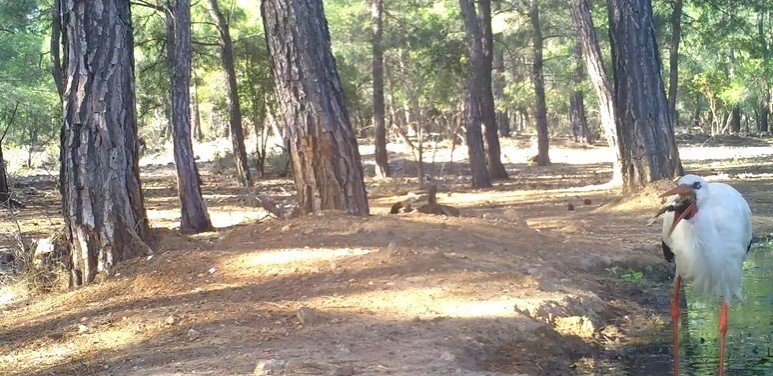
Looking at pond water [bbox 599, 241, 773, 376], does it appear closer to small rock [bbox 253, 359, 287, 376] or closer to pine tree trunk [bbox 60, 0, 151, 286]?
small rock [bbox 253, 359, 287, 376]

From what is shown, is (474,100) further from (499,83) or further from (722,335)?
(499,83)

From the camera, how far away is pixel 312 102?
10.2 m

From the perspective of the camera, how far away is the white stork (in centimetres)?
643

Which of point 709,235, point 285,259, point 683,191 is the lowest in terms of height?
point 285,259

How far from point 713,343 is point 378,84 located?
19.0 meters

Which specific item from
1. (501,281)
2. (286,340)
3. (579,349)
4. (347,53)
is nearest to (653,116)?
(501,281)

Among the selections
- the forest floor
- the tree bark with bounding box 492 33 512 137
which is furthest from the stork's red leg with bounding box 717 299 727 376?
the tree bark with bounding box 492 33 512 137

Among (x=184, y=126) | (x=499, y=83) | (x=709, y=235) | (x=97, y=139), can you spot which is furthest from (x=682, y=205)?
(x=499, y=83)

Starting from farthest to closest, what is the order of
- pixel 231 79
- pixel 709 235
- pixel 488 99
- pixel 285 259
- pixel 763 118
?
pixel 763 118
pixel 231 79
pixel 488 99
pixel 285 259
pixel 709 235

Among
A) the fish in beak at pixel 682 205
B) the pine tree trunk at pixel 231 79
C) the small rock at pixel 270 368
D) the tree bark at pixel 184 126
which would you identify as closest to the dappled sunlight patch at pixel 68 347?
the small rock at pixel 270 368

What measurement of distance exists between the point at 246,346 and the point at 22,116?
2444 cm

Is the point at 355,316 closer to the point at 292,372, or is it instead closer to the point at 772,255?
the point at 292,372

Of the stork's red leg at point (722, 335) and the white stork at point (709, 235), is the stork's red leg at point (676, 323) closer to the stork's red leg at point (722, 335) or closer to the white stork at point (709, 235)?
the white stork at point (709, 235)

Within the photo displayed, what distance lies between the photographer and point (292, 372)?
5316mm
